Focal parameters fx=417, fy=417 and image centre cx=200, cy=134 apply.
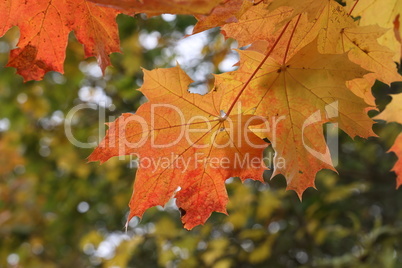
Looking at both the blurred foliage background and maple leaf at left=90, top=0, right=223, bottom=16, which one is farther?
the blurred foliage background

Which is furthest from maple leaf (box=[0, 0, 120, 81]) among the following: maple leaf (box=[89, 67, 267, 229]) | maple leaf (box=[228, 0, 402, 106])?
maple leaf (box=[228, 0, 402, 106])

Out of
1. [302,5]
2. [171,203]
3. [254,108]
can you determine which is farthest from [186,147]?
[171,203]

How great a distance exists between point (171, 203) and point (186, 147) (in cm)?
337

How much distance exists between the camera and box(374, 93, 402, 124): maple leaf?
1.57 metres

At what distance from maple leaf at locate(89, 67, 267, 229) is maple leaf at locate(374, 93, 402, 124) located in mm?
669

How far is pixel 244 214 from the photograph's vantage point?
137 inches

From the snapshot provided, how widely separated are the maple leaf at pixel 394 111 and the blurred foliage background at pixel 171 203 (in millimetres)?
1451

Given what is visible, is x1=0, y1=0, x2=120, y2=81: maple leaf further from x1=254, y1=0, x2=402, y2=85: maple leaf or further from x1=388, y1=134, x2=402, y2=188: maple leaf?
x1=388, y1=134, x2=402, y2=188: maple leaf

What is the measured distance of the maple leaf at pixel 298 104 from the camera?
1125 mm

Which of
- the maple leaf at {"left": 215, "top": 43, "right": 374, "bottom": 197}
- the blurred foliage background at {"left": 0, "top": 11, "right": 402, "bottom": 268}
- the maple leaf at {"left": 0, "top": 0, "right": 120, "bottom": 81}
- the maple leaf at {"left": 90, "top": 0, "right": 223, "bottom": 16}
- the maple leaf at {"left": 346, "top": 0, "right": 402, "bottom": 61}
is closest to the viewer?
the maple leaf at {"left": 90, "top": 0, "right": 223, "bottom": 16}

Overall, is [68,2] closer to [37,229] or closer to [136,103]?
[136,103]

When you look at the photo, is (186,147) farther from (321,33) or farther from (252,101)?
(321,33)

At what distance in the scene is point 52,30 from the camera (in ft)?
4.20

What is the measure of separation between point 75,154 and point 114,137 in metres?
3.56
